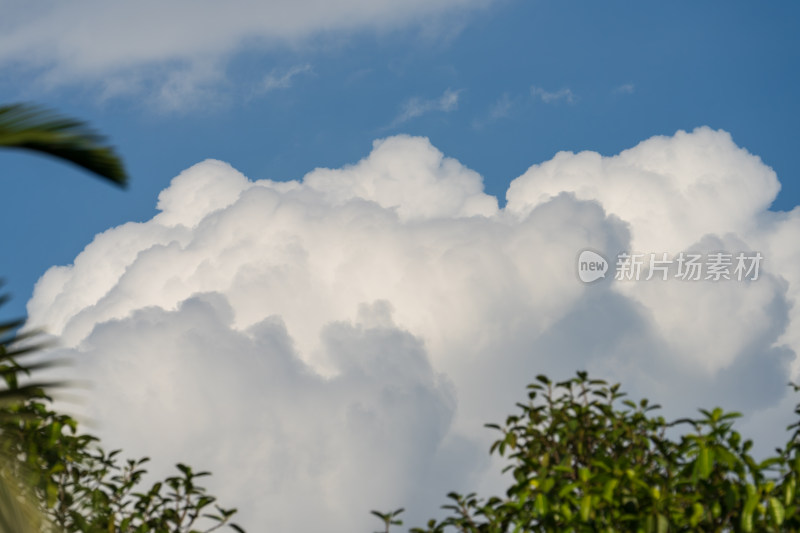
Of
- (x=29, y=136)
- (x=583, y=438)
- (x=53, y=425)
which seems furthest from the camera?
(x=583, y=438)

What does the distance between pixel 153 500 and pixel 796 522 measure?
516cm

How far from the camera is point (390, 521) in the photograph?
303 inches

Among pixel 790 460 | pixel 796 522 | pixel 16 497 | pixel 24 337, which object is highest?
pixel 790 460

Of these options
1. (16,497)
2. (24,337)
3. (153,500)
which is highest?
(153,500)

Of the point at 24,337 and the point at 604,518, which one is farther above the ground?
the point at 604,518

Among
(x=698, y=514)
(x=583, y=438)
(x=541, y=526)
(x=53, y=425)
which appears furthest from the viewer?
(x=583, y=438)

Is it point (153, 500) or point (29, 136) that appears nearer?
point (29, 136)

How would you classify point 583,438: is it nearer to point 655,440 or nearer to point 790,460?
point 655,440

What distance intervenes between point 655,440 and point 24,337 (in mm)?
5468

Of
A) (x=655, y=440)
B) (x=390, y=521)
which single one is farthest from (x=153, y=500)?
(x=655, y=440)

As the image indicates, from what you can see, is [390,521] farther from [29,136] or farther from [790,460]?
[29,136]

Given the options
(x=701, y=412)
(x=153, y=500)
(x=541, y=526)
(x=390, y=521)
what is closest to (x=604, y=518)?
(x=541, y=526)

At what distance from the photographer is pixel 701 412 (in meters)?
6.79

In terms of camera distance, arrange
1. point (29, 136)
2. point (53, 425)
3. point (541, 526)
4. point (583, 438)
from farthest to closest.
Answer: point (583, 438)
point (53, 425)
point (541, 526)
point (29, 136)
